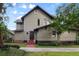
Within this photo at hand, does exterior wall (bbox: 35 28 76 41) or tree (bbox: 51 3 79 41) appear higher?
tree (bbox: 51 3 79 41)

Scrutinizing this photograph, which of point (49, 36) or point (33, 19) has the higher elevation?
point (33, 19)

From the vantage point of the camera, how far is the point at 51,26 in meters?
19.4

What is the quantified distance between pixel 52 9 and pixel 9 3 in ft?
1.21

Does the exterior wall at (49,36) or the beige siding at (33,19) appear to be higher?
the beige siding at (33,19)

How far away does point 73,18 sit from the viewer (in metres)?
19.4

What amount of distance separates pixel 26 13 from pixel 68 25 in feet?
1.22

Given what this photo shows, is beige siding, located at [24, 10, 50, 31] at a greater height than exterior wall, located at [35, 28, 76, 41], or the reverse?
beige siding, located at [24, 10, 50, 31]

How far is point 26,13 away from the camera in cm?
1941

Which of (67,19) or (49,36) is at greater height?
(67,19)

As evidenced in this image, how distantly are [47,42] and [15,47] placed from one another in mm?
276

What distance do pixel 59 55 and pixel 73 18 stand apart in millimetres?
338

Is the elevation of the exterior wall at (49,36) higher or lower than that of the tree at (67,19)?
lower

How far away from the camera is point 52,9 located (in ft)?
63.7

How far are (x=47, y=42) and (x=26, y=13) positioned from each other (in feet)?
1.00
